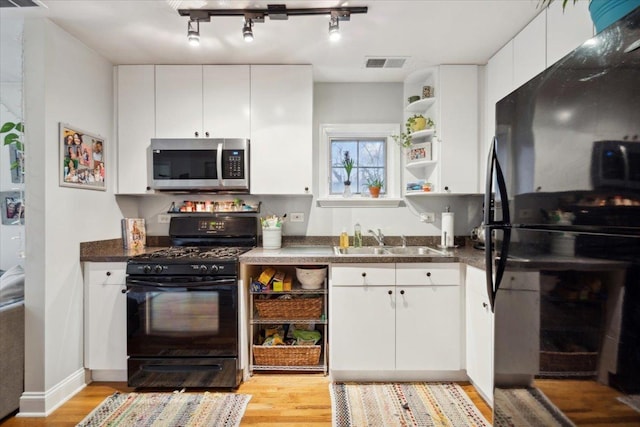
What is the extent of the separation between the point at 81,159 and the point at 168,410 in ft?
5.88

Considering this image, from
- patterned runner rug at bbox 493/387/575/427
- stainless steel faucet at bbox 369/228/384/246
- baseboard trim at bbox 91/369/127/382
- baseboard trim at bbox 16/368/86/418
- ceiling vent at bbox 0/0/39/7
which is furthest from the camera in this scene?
stainless steel faucet at bbox 369/228/384/246

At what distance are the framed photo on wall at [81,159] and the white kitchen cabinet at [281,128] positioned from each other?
1158mm

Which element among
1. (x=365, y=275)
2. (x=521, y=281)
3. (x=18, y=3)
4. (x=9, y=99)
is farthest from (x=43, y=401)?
(x=521, y=281)

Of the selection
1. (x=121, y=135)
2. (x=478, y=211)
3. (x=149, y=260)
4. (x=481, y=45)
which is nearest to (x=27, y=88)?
(x=121, y=135)

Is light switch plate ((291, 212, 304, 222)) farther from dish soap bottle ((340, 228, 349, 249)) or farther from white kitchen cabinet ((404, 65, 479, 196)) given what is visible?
white kitchen cabinet ((404, 65, 479, 196))

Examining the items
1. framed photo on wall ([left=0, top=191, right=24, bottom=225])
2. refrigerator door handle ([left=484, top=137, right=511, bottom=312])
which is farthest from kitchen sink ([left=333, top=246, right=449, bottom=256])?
framed photo on wall ([left=0, top=191, right=24, bottom=225])

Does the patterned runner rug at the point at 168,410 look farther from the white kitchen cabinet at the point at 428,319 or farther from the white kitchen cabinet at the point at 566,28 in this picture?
the white kitchen cabinet at the point at 566,28

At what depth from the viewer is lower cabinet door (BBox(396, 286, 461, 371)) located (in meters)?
2.19

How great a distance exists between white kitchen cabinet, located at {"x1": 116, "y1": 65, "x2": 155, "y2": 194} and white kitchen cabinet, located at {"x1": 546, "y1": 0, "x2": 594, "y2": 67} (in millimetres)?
2768

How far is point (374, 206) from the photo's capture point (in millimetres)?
2865

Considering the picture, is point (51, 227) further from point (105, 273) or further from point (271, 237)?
point (271, 237)

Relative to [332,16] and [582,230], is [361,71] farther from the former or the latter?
[582,230]

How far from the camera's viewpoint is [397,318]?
219cm

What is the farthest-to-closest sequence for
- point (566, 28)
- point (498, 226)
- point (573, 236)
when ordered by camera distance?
point (566, 28) → point (498, 226) → point (573, 236)
